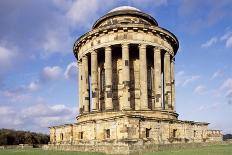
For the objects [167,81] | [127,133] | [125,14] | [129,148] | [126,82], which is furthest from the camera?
[125,14]

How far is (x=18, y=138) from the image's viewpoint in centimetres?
6631

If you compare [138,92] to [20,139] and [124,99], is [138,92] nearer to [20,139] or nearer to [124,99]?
[124,99]

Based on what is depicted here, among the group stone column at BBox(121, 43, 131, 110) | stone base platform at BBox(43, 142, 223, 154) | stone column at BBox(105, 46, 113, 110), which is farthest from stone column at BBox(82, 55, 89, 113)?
stone base platform at BBox(43, 142, 223, 154)

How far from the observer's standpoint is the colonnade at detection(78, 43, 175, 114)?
108 ft

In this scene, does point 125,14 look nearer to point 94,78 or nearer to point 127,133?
point 94,78

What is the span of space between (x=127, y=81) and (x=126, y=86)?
51cm

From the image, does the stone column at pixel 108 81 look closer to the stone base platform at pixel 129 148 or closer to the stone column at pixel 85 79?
the stone column at pixel 85 79

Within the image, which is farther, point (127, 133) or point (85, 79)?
point (85, 79)

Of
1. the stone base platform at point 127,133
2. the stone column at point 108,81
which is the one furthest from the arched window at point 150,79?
the stone column at point 108,81

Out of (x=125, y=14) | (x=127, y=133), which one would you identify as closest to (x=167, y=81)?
(x=125, y=14)

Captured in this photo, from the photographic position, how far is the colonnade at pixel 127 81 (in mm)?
32875

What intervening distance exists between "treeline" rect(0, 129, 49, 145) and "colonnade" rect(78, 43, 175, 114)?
Result: 100ft

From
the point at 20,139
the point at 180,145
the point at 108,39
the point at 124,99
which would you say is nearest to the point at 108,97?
the point at 124,99

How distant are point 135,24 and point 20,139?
43.3 meters
